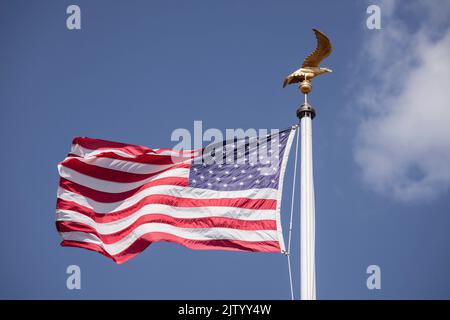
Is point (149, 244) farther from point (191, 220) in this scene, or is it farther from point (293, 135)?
point (293, 135)

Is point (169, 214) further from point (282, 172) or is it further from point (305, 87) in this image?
point (305, 87)

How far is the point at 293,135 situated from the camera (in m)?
20.5

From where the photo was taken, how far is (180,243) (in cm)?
2050

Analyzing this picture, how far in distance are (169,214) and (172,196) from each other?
525mm

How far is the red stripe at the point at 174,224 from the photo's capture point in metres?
20.2

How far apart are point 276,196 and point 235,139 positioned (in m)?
2.02

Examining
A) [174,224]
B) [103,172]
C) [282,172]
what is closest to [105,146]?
[103,172]

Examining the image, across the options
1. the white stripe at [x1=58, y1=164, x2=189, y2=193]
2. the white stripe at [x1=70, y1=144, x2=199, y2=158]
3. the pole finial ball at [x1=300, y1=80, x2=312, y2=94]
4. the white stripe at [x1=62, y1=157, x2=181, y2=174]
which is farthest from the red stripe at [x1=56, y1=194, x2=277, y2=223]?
the pole finial ball at [x1=300, y1=80, x2=312, y2=94]

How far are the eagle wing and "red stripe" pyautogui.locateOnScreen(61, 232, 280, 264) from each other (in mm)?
4475

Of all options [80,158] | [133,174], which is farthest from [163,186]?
[80,158]

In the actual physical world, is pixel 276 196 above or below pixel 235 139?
below

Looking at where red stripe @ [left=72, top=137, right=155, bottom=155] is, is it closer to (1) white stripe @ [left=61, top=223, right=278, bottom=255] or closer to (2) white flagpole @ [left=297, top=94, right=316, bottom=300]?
(1) white stripe @ [left=61, top=223, right=278, bottom=255]

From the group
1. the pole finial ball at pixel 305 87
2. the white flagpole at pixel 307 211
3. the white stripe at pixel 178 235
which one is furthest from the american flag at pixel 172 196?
the white flagpole at pixel 307 211

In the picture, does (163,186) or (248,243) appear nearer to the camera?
(248,243)
